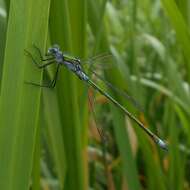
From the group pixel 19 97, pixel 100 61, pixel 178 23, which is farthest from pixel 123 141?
pixel 19 97

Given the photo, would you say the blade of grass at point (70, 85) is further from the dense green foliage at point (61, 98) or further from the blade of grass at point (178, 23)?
the blade of grass at point (178, 23)

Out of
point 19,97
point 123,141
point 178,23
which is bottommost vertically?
point 123,141

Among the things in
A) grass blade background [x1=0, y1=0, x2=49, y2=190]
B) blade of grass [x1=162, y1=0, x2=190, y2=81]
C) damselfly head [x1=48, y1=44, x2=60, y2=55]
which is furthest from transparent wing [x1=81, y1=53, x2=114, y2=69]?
grass blade background [x1=0, y1=0, x2=49, y2=190]

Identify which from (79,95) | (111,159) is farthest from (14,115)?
(111,159)

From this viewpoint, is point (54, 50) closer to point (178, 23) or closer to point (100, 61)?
point (100, 61)

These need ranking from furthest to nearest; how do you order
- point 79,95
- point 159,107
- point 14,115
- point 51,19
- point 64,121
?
point 159,107 → point 79,95 → point 64,121 → point 51,19 → point 14,115

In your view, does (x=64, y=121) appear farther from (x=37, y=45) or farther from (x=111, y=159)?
(x=111, y=159)

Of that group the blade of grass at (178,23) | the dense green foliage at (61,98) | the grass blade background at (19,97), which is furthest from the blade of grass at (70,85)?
the blade of grass at (178,23)

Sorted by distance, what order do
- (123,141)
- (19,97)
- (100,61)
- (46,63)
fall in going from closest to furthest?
(19,97)
(46,63)
(100,61)
(123,141)
